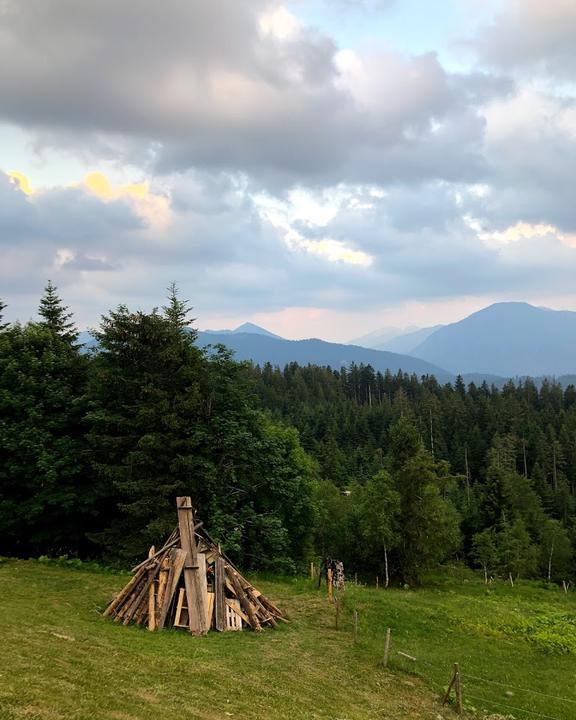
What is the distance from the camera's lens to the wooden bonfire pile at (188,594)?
65.5ft

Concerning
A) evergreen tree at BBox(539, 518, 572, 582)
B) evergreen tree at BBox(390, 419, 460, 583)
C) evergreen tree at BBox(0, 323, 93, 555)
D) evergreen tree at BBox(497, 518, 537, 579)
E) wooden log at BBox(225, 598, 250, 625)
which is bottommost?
evergreen tree at BBox(539, 518, 572, 582)

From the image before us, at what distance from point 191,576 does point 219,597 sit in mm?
1493

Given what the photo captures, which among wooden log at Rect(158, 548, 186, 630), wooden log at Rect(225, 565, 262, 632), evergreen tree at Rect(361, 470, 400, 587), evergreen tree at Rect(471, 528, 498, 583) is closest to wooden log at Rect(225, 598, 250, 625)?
wooden log at Rect(225, 565, 262, 632)

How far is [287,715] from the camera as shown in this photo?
1263 cm

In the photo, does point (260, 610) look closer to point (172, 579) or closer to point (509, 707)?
point (172, 579)

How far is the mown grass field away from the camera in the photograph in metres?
11.7

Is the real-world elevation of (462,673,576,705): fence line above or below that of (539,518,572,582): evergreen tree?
above

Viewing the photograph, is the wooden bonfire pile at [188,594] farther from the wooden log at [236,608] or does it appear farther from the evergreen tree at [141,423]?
the evergreen tree at [141,423]

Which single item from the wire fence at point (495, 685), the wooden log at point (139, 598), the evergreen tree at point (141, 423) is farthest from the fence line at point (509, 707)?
the evergreen tree at point (141, 423)

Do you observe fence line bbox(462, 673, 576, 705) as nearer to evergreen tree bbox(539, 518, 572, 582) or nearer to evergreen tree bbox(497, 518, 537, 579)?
evergreen tree bbox(497, 518, 537, 579)

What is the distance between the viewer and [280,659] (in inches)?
695

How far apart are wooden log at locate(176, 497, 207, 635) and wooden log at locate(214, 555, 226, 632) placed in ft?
2.37

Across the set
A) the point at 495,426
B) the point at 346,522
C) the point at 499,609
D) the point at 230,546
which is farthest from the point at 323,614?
the point at 495,426

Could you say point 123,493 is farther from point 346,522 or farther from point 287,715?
point 346,522
